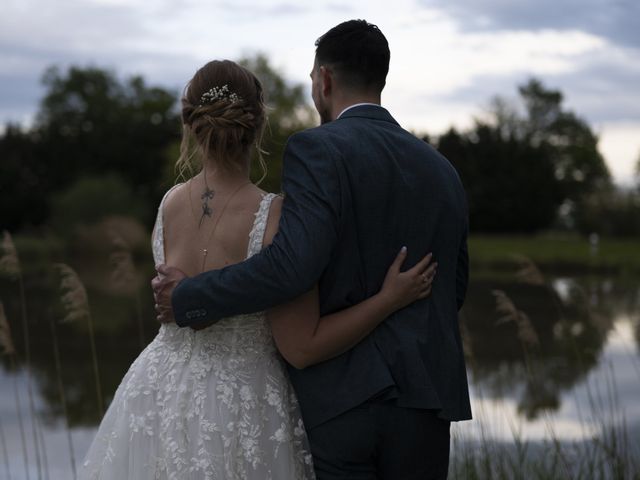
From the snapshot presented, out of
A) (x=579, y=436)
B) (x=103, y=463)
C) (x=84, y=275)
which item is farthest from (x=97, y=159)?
(x=103, y=463)

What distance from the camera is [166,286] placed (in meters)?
2.69

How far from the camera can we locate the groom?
2.47m

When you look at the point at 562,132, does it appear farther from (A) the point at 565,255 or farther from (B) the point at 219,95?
(B) the point at 219,95

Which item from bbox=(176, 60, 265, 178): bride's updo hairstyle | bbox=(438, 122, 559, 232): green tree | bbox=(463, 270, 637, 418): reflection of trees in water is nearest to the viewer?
bbox=(176, 60, 265, 178): bride's updo hairstyle

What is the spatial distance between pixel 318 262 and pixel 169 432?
2.45ft

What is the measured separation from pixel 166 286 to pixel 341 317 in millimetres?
569

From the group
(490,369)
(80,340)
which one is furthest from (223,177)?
(80,340)

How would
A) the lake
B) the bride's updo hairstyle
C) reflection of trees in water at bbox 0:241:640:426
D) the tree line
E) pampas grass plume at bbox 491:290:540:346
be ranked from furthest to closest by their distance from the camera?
the tree line
reflection of trees in water at bbox 0:241:640:426
the lake
pampas grass plume at bbox 491:290:540:346
the bride's updo hairstyle

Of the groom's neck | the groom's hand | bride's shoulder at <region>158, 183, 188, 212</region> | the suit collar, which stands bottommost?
the groom's hand

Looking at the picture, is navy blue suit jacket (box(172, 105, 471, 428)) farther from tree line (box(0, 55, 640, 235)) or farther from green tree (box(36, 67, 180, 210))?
green tree (box(36, 67, 180, 210))

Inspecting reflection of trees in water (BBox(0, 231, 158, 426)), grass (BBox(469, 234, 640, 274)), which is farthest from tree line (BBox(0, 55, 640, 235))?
reflection of trees in water (BBox(0, 231, 158, 426))

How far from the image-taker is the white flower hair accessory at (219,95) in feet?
8.80

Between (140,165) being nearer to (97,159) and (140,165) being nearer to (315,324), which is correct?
(97,159)

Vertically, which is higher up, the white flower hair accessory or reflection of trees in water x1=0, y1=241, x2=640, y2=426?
the white flower hair accessory
